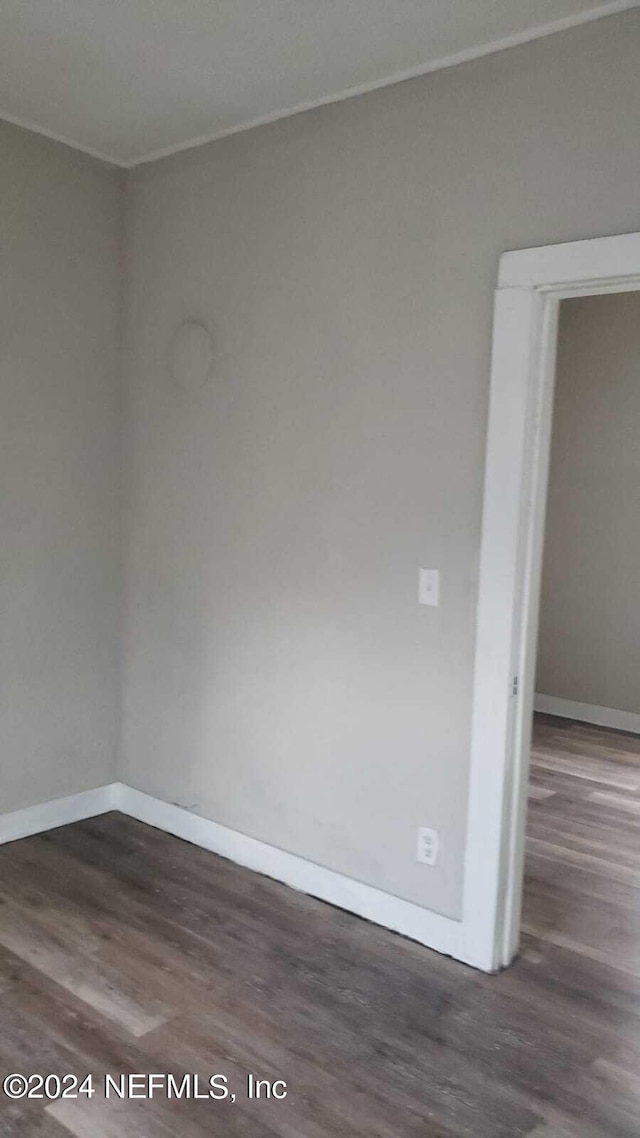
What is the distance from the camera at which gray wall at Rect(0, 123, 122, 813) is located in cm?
310

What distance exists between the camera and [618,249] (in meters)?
2.16

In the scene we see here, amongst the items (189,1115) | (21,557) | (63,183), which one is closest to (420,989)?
(189,1115)

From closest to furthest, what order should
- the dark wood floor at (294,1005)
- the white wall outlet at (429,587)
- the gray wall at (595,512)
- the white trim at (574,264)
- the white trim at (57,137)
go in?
the dark wood floor at (294,1005) → the white trim at (574,264) → the white wall outlet at (429,587) → the white trim at (57,137) → the gray wall at (595,512)

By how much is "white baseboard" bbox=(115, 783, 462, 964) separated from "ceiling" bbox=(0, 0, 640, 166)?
2.47 m

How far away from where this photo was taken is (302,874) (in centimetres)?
298

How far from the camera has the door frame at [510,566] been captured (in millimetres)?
2322

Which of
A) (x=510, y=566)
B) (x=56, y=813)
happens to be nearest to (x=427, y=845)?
(x=510, y=566)

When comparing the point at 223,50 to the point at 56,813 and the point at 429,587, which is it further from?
the point at 56,813

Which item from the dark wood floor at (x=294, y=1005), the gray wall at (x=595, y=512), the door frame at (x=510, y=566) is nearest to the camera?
the dark wood floor at (x=294, y=1005)

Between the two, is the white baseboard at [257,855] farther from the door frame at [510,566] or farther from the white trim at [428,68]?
the white trim at [428,68]

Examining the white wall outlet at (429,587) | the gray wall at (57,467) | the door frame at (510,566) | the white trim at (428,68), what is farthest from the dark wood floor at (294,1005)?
the white trim at (428,68)

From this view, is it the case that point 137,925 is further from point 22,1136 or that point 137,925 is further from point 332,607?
point 332,607

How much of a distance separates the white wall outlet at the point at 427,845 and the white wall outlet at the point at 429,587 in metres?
0.69

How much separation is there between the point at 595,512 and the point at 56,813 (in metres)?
3.44
